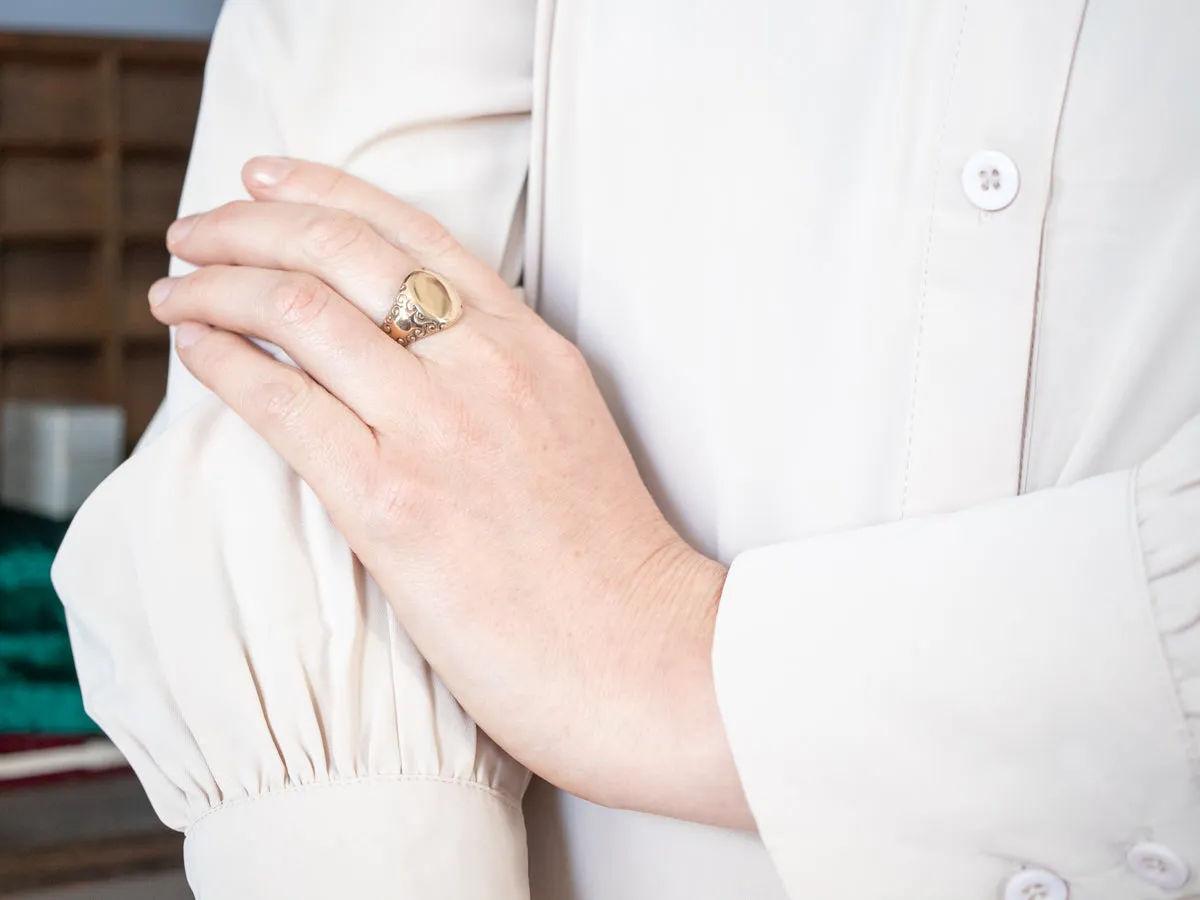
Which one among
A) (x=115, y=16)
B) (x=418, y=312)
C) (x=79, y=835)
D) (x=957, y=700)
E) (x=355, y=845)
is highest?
(x=115, y=16)

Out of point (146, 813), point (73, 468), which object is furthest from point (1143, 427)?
point (73, 468)

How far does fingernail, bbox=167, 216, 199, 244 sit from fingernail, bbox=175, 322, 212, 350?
0.17 ft

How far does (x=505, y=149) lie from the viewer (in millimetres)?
636

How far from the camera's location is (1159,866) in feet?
1.37

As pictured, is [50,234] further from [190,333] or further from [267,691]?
[267,691]

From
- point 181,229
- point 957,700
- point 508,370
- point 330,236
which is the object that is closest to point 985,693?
point 957,700

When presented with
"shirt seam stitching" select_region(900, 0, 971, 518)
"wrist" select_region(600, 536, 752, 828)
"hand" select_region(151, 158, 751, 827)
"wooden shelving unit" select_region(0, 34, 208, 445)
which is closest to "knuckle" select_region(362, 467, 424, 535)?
"hand" select_region(151, 158, 751, 827)

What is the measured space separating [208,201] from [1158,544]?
509 millimetres

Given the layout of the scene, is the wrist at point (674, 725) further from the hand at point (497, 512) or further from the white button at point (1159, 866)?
the white button at point (1159, 866)

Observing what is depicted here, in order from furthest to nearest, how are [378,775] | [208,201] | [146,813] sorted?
[146,813] → [208,201] → [378,775]

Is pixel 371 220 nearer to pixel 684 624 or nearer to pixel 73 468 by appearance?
pixel 684 624

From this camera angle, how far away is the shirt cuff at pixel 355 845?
1.65ft

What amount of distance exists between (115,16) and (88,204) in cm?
35

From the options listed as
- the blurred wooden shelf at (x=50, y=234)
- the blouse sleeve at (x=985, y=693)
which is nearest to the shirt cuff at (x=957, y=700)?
the blouse sleeve at (x=985, y=693)
